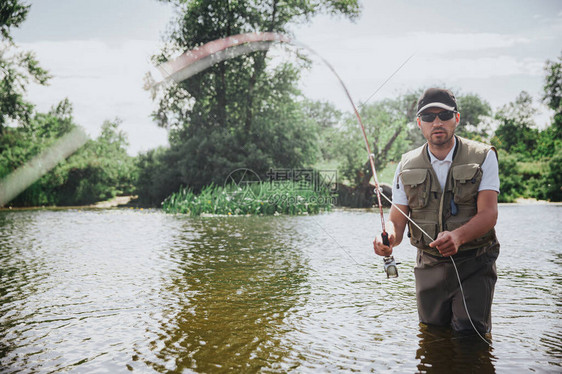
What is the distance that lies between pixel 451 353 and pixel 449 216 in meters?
0.89

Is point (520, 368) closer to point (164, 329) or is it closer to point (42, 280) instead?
point (164, 329)

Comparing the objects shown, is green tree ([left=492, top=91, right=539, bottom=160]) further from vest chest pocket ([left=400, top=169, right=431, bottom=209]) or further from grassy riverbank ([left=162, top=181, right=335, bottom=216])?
vest chest pocket ([left=400, top=169, right=431, bottom=209])

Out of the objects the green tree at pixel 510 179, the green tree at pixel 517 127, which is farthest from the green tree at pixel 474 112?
the green tree at pixel 510 179

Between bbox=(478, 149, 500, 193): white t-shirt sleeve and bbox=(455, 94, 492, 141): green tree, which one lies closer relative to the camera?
bbox=(478, 149, 500, 193): white t-shirt sleeve

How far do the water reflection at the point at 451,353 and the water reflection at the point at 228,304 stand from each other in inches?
37.1

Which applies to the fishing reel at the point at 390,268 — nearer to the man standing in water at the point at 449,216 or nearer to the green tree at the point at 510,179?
the man standing in water at the point at 449,216

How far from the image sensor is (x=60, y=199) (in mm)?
27188

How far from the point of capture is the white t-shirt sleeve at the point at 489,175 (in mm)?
3092

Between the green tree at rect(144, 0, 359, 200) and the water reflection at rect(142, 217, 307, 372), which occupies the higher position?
the green tree at rect(144, 0, 359, 200)

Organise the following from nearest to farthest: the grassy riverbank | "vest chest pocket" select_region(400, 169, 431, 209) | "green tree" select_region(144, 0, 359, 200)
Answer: "vest chest pocket" select_region(400, 169, 431, 209) < the grassy riverbank < "green tree" select_region(144, 0, 359, 200)

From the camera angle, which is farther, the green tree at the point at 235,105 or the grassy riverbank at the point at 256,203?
the green tree at the point at 235,105

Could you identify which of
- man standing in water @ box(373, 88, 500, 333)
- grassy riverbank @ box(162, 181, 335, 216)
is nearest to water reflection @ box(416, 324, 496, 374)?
man standing in water @ box(373, 88, 500, 333)

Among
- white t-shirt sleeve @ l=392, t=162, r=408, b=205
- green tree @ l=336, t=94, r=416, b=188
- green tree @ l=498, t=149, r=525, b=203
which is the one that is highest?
green tree @ l=336, t=94, r=416, b=188

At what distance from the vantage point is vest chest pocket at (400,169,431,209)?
3.36 m
